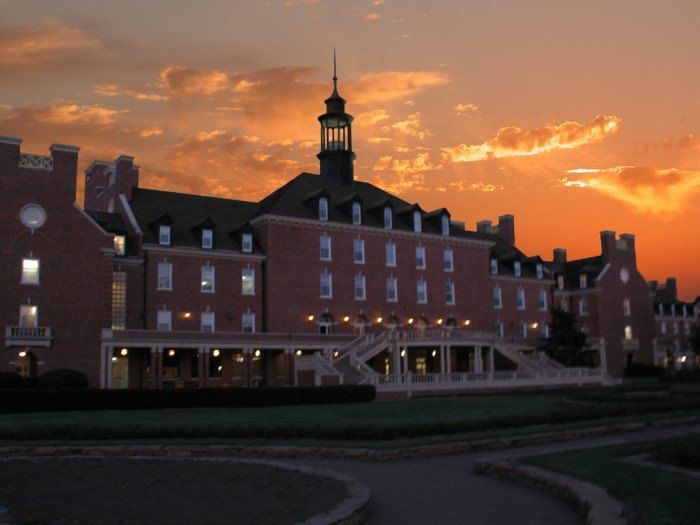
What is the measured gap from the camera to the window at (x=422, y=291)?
63938mm

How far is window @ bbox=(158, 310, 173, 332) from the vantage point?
5238 centimetres

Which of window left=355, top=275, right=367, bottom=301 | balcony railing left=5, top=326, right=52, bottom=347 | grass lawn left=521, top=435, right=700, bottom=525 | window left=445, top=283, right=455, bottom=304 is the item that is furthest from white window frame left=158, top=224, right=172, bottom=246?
grass lawn left=521, top=435, right=700, bottom=525

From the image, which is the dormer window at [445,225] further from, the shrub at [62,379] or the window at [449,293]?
the shrub at [62,379]

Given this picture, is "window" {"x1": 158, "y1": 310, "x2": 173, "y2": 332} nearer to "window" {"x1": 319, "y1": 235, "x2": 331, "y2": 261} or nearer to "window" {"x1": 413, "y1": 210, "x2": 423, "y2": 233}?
"window" {"x1": 319, "y1": 235, "x2": 331, "y2": 261}

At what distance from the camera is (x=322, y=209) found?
2343 inches

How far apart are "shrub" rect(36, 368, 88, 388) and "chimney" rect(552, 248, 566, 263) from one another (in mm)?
61062

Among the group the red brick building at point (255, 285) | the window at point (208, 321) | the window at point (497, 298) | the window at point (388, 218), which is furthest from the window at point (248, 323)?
the window at point (497, 298)

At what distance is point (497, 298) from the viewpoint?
73.4 meters

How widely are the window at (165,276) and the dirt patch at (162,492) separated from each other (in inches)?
1291

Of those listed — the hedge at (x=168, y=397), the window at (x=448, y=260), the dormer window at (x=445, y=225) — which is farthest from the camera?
the dormer window at (x=445, y=225)

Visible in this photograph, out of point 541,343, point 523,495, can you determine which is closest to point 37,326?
point 523,495

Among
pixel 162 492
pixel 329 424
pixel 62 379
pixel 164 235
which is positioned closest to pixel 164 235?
pixel 164 235

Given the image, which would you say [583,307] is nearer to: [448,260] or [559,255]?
[559,255]

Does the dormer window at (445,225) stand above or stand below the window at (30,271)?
above
